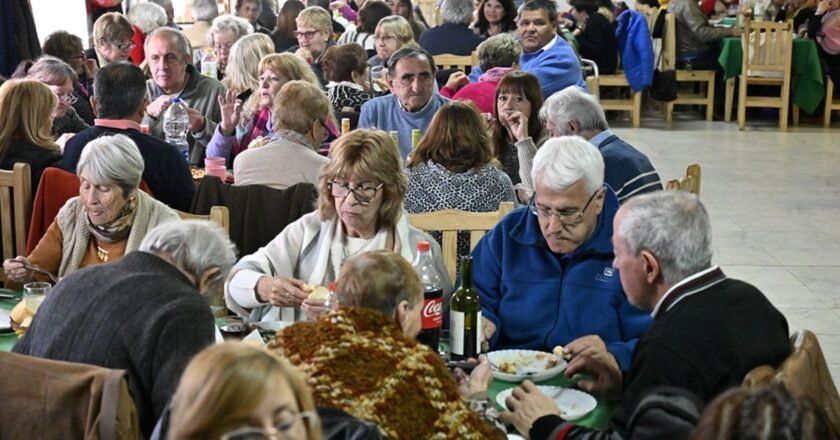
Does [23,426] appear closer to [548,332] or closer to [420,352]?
[420,352]

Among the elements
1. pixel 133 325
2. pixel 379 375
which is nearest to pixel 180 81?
pixel 133 325

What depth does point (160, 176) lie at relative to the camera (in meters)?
4.61

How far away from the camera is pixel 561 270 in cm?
334

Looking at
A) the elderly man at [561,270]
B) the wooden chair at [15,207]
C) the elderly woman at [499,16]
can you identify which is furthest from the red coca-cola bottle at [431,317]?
the elderly woman at [499,16]

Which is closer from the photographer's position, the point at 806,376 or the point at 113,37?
the point at 806,376

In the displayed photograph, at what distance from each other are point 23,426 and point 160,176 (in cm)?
234

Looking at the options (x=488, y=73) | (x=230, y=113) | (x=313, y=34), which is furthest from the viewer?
(x=313, y=34)

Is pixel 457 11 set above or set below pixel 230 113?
above

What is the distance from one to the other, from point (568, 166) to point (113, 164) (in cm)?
140

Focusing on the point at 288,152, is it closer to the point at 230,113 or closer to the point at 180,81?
the point at 230,113

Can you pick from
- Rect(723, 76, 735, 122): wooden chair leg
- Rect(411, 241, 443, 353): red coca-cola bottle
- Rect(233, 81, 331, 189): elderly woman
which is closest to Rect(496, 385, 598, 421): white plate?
Rect(411, 241, 443, 353): red coca-cola bottle

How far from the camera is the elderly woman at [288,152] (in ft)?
15.2

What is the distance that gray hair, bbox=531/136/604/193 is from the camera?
3291 millimetres

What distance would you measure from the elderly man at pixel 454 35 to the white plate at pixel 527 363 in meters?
5.76
